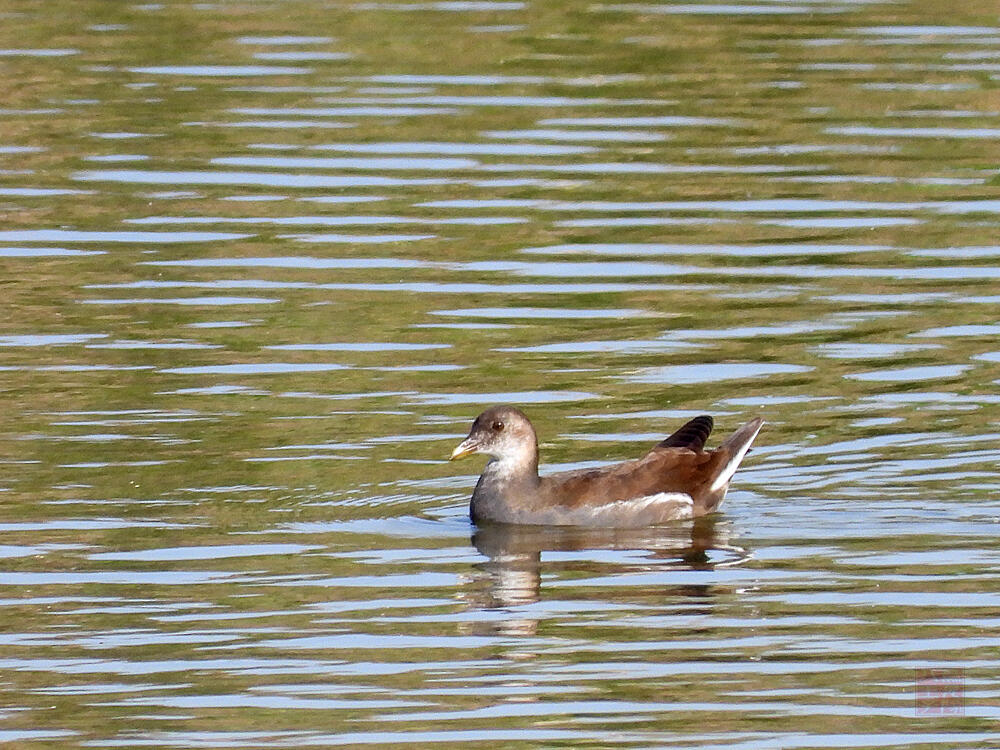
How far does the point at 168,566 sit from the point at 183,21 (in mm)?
14617

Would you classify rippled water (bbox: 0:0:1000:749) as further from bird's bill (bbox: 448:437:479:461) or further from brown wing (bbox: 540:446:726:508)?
bird's bill (bbox: 448:437:479:461)

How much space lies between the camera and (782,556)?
449 inches

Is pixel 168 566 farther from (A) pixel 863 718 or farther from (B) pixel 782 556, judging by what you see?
(A) pixel 863 718

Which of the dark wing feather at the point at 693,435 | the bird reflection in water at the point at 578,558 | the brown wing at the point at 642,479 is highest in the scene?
the dark wing feather at the point at 693,435

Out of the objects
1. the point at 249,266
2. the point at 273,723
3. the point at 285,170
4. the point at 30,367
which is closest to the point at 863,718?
the point at 273,723

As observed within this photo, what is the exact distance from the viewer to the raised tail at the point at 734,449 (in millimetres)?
12406

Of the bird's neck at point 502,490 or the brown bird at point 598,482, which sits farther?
the bird's neck at point 502,490

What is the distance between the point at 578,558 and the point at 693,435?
118 cm

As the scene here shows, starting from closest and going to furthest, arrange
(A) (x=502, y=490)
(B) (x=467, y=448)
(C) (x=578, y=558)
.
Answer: (C) (x=578, y=558), (A) (x=502, y=490), (B) (x=467, y=448)

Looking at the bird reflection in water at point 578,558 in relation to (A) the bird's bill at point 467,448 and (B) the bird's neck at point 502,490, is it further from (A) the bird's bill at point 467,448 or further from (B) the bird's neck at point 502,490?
(A) the bird's bill at point 467,448

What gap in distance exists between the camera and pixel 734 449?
493 inches
